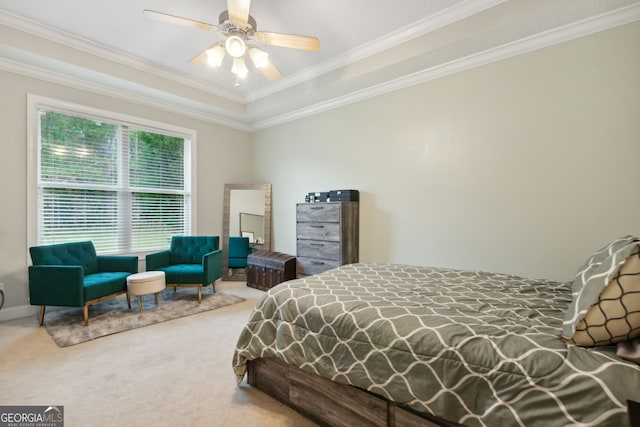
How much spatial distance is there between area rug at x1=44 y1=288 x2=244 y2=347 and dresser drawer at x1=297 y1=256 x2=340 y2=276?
942 millimetres

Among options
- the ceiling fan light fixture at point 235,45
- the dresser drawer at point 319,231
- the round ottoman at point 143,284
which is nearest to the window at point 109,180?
the round ottoman at point 143,284

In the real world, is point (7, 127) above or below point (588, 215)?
above

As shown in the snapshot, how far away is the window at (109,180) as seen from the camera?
3543 millimetres

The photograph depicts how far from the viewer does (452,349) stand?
48.6 inches

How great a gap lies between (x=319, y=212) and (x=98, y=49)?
3218 mm

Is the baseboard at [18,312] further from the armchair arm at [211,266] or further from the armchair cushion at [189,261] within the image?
the armchair arm at [211,266]

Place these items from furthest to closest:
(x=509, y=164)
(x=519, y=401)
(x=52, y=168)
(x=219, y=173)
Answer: (x=219, y=173) → (x=52, y=168) → (x=509, y=164) → (x=519, y=401)

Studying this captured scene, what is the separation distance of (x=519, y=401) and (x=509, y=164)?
2517 millimetres

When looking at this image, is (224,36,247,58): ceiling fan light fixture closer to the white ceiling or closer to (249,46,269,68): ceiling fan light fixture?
(249,46,269,68): ceiling fan light fixture

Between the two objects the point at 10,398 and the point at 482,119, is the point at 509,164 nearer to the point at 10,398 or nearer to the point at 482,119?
the point at 482,119

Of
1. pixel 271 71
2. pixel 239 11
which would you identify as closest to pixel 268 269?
pixel 271 71

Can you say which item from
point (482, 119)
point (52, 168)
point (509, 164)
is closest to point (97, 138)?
point (52, 168)

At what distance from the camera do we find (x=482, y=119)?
10.2ft

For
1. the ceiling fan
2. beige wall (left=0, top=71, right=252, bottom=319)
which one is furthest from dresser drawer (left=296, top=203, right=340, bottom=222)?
beige wall (left=0, top=71, right=252, bottom=319)
